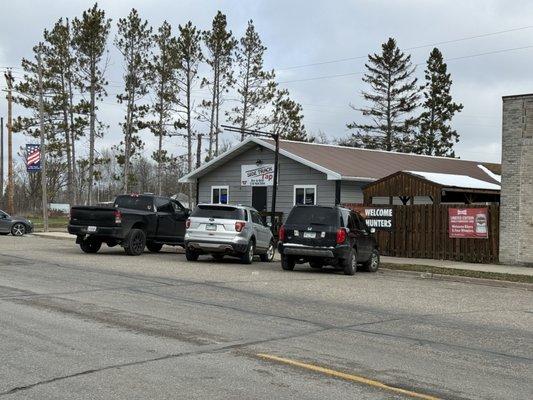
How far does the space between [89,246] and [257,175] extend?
10.7 metres

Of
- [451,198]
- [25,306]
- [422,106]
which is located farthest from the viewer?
[422,106]

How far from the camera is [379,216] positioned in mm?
23656

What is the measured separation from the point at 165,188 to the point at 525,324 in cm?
6973

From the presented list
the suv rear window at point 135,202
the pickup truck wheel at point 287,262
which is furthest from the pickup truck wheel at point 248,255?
the suv rear window at point 135,202

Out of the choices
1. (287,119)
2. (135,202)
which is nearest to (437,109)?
(287,119)

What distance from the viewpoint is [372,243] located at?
1909 centimetres

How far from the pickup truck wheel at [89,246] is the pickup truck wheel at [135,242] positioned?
1.40 m

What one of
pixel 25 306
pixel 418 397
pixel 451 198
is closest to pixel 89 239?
pixel 25 306

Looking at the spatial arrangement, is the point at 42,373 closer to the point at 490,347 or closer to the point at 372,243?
the point at 490,347

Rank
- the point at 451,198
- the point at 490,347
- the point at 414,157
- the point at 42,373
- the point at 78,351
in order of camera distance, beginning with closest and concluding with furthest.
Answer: the point at 42,373 → the point at 78,351 → the point at 490,347 → the point at 451,198 → the point at 414,157

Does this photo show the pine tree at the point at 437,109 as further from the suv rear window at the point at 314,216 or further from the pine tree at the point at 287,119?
the suv rear window at the point at 314,216

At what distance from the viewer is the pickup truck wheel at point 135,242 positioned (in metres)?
20.6

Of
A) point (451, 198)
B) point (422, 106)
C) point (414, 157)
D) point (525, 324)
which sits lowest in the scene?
point (525, 324)

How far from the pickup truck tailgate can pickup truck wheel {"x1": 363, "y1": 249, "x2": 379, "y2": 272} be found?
771 centimetres
